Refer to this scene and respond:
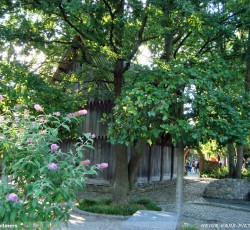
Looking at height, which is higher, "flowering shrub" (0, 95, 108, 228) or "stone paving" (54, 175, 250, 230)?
"flowering shrub" (0, 95, 108, 228)

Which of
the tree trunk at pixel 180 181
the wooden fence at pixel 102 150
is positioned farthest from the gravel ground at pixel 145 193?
the tree trunk at pixel 180 181

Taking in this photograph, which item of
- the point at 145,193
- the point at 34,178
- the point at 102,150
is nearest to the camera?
the point at 34,178

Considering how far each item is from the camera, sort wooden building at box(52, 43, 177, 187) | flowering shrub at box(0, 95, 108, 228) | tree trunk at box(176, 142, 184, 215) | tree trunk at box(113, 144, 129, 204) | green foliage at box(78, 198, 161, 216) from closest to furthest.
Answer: flowering shrub at box(0, 95, 108, 228), tree trunk at box(176, 142, 184, 215), green foliage at box(78, 198, 161, 216), tree trunk at box(113, 144, 129, 204), wooden building at box(52, 43, 177, 187)

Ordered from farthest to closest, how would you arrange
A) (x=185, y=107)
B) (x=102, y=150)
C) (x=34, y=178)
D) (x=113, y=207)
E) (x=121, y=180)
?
(x=102, y=150)
(x=121, y=180)
(x=113, y=207)
(x=185, y=107)
(x=34, y=178)

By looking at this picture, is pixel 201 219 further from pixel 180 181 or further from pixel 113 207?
pixel 113 207

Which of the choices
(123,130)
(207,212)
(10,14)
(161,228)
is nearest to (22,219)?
(161,228)

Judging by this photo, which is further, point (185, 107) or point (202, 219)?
point (202, 219)

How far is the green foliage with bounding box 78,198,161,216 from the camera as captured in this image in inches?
365

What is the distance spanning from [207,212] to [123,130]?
4751mm

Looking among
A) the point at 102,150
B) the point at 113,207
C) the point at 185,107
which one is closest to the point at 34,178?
the point at 185,107

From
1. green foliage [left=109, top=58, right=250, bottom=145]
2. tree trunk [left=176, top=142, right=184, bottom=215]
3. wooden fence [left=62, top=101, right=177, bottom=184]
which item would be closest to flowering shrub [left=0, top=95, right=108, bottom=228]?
green foliage [left=109, top=58, right=250, bottom=145]

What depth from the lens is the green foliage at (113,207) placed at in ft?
30.4

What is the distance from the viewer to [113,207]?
953 cm

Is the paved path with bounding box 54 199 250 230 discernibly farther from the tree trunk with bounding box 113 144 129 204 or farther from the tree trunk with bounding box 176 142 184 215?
the tree trunk with bounding box 113 144 129 204
